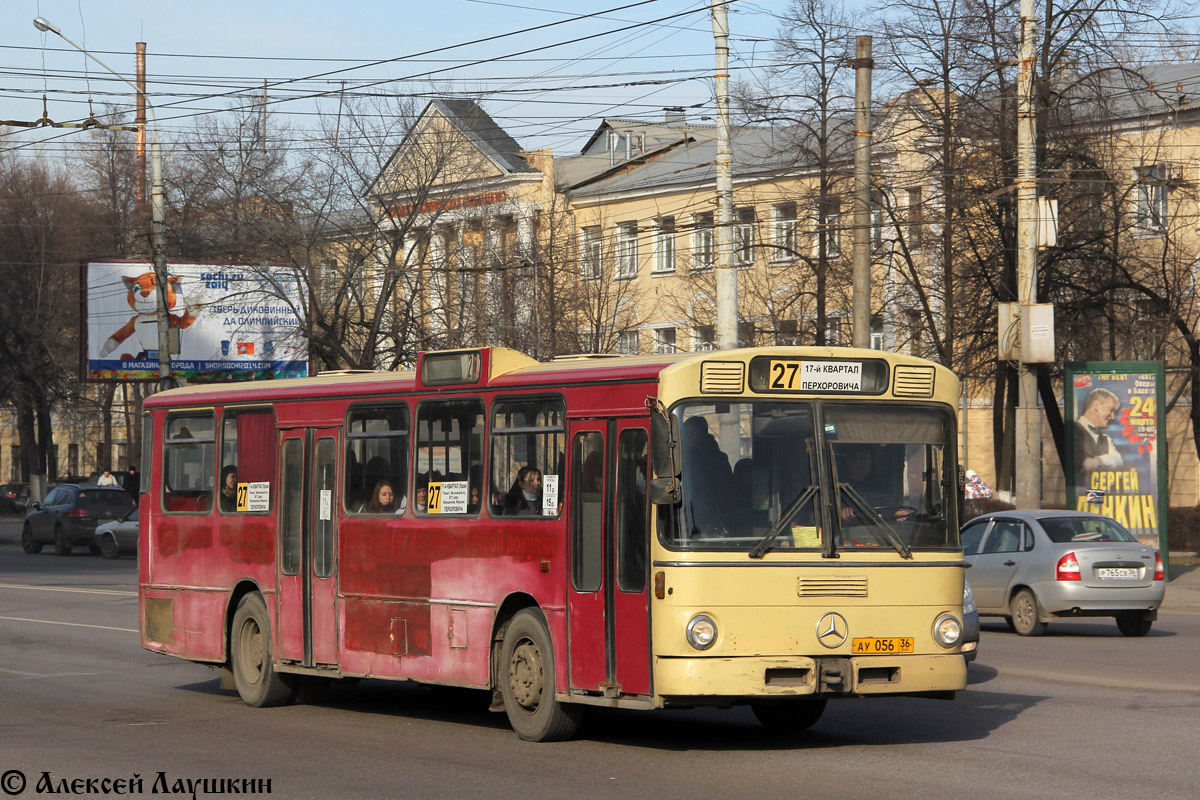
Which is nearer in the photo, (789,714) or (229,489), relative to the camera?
(789,714)

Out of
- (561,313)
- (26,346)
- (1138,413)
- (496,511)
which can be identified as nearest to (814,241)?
(561,313)

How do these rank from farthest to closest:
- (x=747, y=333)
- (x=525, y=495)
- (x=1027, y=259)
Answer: (x=747, y=333) < (x=1027, y=259) < (x=525, y=495)

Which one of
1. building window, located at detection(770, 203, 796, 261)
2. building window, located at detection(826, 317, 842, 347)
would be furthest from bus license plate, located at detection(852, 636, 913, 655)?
building window, located at detection(770, 203, 796, 261)

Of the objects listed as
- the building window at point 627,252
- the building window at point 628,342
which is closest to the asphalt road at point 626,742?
the building window at point 628,342

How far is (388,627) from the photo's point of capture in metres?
11.8

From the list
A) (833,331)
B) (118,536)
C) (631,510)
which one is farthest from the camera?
(833,331)

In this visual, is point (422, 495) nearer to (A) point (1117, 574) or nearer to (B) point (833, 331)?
(A) point (1117, 574)

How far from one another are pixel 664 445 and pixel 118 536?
98.2 ft

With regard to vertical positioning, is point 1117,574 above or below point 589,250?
below

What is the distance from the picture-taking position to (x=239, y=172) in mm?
45094

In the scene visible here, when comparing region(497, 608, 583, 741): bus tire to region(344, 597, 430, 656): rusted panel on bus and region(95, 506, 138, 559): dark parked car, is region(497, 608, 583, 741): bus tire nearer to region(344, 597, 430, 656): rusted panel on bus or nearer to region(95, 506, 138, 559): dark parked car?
region(344, 597, 430, 656): rusted panel on bus

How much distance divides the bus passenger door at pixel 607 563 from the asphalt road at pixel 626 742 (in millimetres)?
542

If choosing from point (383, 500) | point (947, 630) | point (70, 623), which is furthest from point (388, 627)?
point (70, 623)

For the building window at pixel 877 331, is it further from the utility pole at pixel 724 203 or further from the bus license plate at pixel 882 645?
the bus license plate at pixel 882 645
